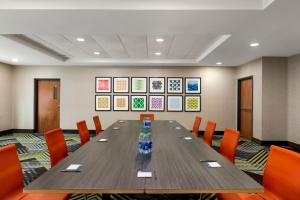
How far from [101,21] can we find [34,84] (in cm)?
553

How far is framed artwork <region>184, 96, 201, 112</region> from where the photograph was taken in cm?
743

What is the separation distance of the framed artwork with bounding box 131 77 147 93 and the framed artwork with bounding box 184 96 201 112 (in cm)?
160

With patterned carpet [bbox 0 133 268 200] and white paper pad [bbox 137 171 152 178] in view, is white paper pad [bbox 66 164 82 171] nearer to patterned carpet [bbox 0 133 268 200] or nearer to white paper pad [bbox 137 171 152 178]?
white paper pad [bbox 137 171 152 178]

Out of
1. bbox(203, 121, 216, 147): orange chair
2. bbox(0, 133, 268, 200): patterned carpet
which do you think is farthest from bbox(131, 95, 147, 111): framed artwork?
bbox(203, 121, 216, 147): orange chair

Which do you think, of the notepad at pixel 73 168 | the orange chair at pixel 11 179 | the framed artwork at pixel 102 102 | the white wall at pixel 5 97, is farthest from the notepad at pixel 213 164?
the white wall at pixel 5 97

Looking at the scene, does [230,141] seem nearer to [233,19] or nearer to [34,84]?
[233,19]

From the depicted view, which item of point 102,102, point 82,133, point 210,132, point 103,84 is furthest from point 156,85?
point 82,133

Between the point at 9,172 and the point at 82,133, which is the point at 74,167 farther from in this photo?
the point at 82,133

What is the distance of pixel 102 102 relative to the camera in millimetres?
7453

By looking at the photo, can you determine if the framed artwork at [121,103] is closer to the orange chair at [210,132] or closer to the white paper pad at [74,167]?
the orange chair at [210,132]

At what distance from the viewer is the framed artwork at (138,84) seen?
7.41 meters

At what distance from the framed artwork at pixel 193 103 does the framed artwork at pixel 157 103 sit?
85cm

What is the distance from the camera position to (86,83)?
747 centimetres

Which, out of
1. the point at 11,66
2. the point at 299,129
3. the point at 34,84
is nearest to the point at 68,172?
the point at 299,129
